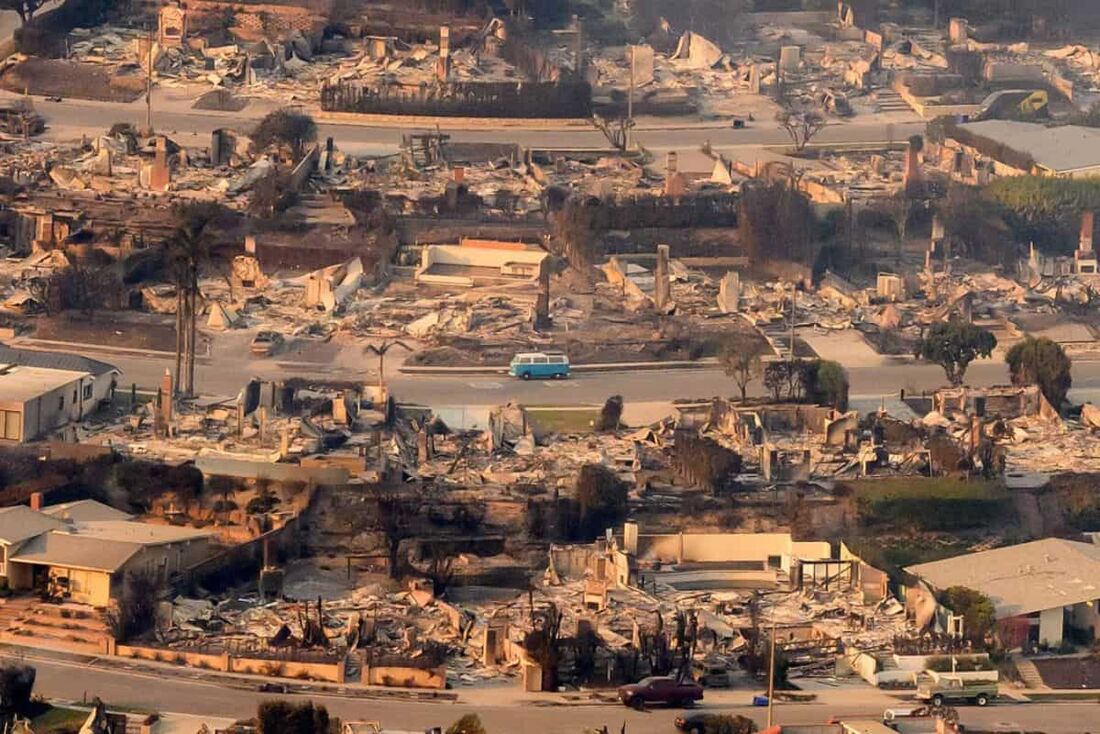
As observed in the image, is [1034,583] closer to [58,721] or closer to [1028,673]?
[1028,673]


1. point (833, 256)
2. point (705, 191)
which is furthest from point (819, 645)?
point (705, 191)

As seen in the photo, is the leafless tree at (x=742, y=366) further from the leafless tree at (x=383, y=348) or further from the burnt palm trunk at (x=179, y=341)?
the burnt palm trunk at (x=179, y=341)

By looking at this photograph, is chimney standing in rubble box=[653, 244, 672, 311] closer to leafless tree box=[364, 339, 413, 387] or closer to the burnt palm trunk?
leafless tree box=[364, 339, 413, 387]

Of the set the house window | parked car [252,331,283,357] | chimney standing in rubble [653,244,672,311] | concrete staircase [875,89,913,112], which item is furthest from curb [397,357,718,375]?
concrete staircase [875,89,913,112]

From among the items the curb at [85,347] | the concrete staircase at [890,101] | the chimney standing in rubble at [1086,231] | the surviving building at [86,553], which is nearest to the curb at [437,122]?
the concrete staircase at [890,101]

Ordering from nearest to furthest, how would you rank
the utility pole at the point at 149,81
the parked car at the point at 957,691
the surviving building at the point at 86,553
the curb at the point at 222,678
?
the curb at the point at 222,678, the parked car at the point at 957,691, the surviving building at the point at 86,553, the utility pole at the point at 149,81

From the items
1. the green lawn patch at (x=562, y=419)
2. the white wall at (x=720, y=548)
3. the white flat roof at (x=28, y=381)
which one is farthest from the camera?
the green lawn patch at (x=562, y=419)

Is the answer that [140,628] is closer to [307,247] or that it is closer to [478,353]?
[478,353]

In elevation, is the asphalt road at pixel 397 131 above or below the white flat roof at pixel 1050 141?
below
